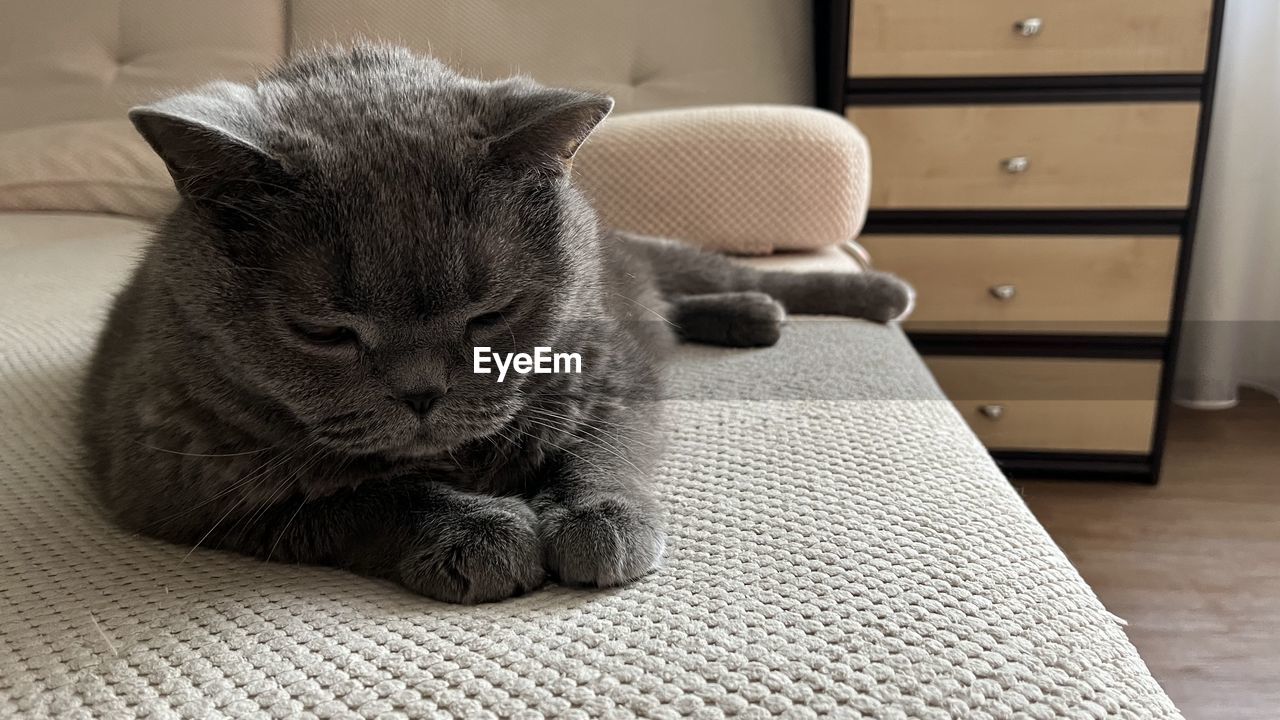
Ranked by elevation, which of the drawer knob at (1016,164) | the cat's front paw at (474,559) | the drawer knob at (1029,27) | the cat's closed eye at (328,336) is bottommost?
the cat's front paw at (474,559)

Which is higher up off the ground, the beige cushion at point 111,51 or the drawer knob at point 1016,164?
the beige cushion at point 111,51

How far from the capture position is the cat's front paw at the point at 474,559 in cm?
64

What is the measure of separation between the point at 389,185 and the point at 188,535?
0.36 m

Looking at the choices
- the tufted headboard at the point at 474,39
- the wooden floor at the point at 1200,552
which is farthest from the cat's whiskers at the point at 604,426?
the tufted headboard at the point at 474,39

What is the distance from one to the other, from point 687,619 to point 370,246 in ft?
1.15

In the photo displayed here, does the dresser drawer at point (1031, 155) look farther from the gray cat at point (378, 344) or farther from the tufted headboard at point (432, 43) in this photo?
the gray cat at point (378, 344)

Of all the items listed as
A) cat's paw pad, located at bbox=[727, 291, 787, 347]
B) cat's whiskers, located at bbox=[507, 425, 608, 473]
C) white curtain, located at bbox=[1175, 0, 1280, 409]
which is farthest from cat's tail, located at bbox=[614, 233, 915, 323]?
white curtain, located at bbox=[1175, 0, 1280, 409]

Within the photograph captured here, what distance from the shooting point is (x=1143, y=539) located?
176 centimetres

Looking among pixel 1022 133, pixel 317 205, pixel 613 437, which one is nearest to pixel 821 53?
pixel 1022 133

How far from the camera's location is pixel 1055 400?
1961 mm

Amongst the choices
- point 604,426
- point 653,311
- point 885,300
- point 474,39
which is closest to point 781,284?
point 885,300

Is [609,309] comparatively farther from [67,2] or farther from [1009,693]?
[67,2]

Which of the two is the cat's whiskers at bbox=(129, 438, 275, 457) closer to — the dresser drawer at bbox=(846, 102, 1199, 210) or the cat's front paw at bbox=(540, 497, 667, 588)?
the cat's front paw at bbox=(540, 497, 667, 588)

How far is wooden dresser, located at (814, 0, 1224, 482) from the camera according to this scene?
5.65ft
